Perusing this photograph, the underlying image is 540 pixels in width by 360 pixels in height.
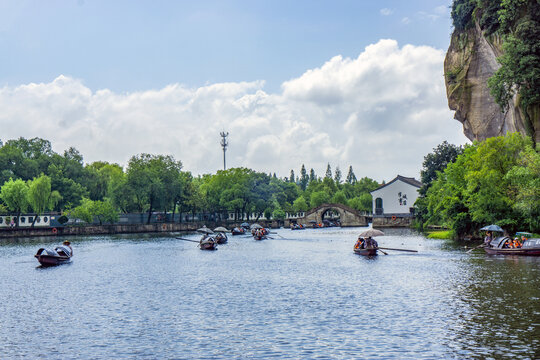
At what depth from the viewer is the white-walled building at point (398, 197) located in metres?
145

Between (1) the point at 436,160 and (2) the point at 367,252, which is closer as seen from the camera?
(2) the point at 367,252

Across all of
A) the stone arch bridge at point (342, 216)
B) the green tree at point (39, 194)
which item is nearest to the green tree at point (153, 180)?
the green tree at point (39, 194)

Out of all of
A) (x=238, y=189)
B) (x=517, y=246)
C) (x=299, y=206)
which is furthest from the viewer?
(x=299, y=206)

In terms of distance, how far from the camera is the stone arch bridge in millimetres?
165125

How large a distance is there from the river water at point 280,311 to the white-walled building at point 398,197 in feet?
325

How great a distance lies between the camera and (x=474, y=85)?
76125 millimetres

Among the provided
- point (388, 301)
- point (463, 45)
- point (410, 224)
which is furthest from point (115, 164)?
point (388, 301)

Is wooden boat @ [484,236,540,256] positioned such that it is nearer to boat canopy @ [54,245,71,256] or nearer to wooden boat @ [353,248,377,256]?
wooden boat @ [353,248,377,256]

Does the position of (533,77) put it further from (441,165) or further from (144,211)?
(144,211)

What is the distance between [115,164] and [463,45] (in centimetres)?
13004

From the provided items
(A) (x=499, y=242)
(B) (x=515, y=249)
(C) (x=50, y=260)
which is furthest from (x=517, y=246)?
(C) (x=50, y=260)

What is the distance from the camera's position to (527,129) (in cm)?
6016

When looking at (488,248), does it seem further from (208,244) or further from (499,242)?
(208,244)

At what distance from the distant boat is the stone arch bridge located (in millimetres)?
117117
